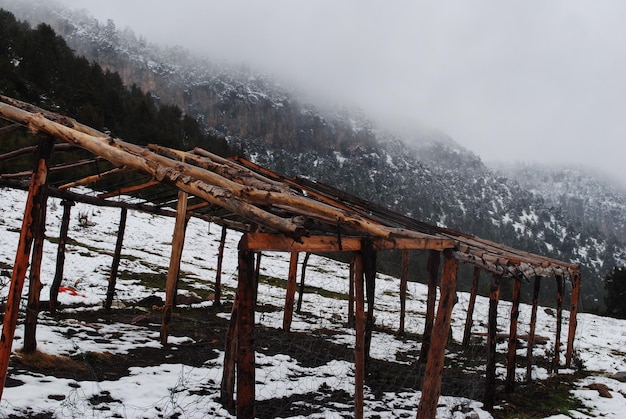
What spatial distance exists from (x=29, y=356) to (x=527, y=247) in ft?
599

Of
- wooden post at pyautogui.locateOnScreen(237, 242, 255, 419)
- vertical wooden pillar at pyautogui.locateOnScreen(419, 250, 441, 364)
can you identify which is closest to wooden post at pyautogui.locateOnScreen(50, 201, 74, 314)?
wooden post at pyautogui.locateOnScreen(237, 242, 255, 419)

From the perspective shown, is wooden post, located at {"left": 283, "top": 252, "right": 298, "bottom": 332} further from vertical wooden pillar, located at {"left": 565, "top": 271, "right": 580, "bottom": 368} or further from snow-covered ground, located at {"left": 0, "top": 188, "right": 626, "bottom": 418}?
vertical wooden pillar, located at {"left": 565, "top": 271, "right": 580, "bottom": 368}

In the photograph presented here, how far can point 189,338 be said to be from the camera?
10.6 metres

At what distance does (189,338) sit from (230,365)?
4402mm

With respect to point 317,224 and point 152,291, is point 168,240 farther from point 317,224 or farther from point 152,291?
point 317,224

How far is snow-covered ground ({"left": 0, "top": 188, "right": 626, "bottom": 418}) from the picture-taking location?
21.2 feet

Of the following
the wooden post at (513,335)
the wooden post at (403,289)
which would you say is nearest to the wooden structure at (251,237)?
the wooden post at (513,335)

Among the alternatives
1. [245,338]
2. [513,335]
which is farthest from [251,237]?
[513,335]

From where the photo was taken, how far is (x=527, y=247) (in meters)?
168

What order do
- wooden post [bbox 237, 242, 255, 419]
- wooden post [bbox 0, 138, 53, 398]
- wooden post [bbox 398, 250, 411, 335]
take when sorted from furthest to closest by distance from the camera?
wooden post [bbox 398, 250, 411, 335] → wooden post [bbox 0, 138, 53, 398] → wooden post [bbox 237, 242, 255, 419]

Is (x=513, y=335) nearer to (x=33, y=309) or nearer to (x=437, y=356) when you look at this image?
(x=437, y=356)

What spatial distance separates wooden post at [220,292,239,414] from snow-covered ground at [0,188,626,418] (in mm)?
189

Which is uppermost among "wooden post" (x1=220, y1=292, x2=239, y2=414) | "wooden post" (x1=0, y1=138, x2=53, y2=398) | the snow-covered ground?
"wooden post" (x1=0, y1=138, x2=53, y2=398)

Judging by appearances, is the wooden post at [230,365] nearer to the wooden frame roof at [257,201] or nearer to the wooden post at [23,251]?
the wooden frame roof at [257,201]
